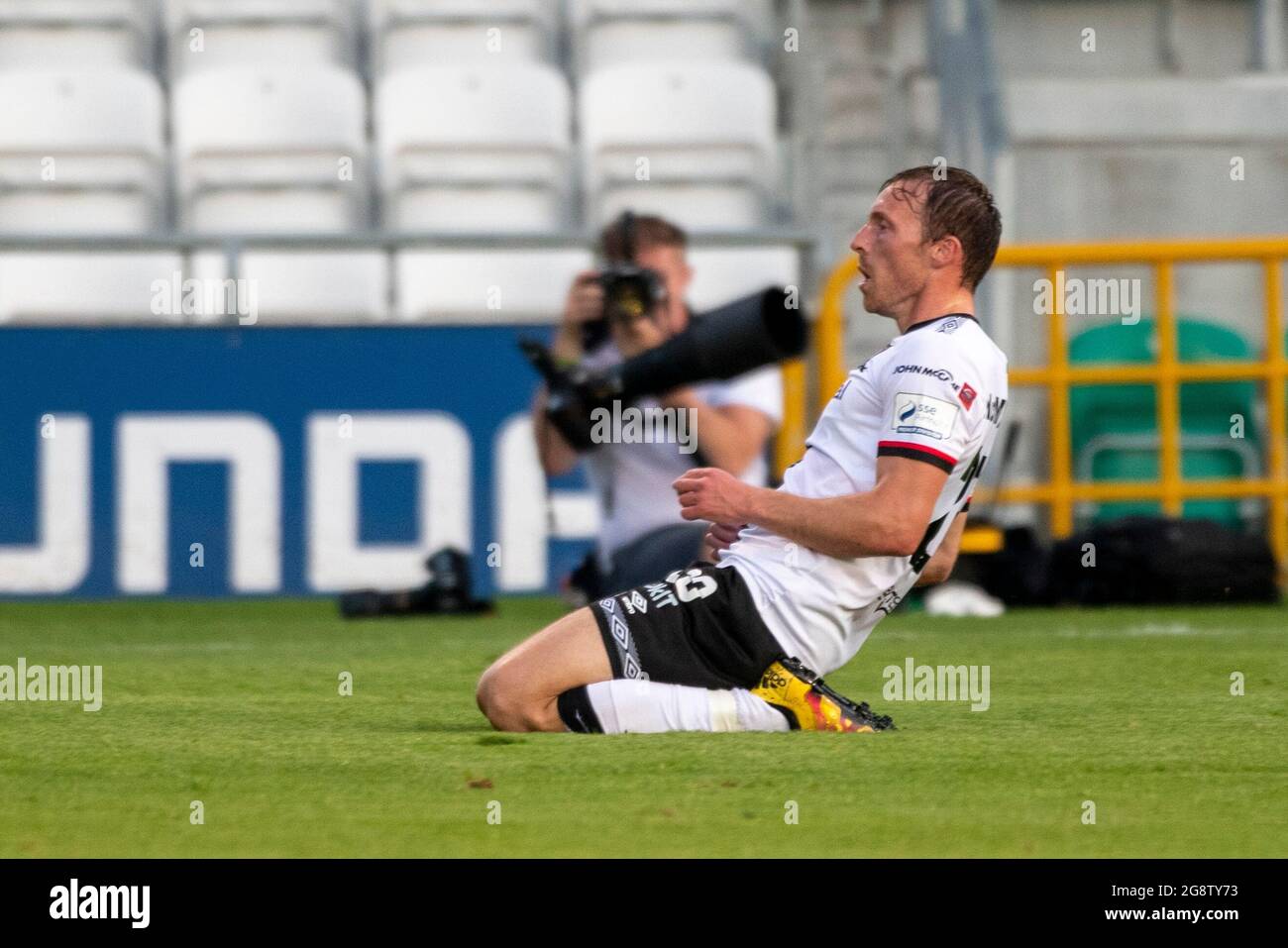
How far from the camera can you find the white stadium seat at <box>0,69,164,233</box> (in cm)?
1044

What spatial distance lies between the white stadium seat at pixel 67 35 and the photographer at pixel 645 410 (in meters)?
5.49

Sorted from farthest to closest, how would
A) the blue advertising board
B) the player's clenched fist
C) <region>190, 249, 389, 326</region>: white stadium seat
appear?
<region>190, 249, 389, 326</region>: white stadium seat < the blue advertising board < the player's clenched fist

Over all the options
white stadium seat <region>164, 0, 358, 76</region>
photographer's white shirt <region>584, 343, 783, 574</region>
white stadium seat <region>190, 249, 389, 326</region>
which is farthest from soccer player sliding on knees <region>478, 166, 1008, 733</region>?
white stadium seat <region>164, 0, 358, 76</region>

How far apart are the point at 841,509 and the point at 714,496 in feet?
0.77

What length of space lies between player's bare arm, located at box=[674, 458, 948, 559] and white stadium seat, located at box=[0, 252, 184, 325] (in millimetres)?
6077

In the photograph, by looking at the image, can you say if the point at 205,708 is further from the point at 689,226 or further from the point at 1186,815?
the point at 689,226

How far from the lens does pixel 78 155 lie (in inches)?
412

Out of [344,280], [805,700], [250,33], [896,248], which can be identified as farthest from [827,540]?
[250,33]

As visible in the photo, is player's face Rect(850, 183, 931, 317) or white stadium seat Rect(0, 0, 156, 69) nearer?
player's face Rect(850, 183, 931, 317)

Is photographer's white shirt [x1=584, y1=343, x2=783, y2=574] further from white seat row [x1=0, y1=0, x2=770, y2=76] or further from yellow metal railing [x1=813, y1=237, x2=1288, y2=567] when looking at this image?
white seat row [x1=0, y1=0, x2=770, y2=76]

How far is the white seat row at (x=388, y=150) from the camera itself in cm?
1048

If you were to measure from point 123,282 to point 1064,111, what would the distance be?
4660 millimetres

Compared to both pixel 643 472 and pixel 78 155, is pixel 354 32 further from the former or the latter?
pixel 643 472

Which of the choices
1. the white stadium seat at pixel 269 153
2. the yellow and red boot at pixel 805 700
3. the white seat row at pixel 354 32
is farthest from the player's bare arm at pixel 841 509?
the white seat row at pixel 354 32
